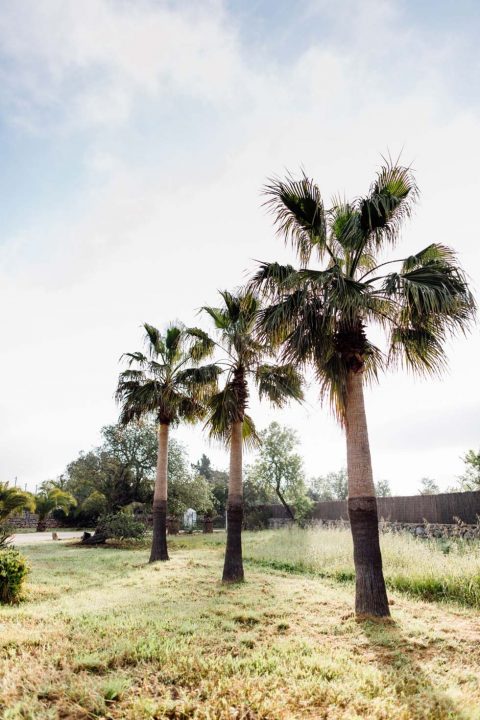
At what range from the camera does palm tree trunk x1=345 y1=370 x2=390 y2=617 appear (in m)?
6.64

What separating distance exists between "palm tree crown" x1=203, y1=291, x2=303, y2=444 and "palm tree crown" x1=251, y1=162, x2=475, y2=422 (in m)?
2.47

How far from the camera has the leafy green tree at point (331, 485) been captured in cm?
6294

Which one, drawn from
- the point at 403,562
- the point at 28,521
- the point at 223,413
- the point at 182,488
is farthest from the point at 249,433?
the point at 28,521

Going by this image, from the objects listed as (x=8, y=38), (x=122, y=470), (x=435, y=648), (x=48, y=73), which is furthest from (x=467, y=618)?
(x=122, y=470)

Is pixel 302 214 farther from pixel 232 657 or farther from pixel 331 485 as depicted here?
pixel 331 485

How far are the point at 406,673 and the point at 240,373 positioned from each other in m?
7.14

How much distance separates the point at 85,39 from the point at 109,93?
0.84 metres

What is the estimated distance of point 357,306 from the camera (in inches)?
270

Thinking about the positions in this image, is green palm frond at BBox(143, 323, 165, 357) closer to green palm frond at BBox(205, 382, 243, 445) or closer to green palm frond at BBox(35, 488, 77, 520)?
green palm frond at BBox(205, 382, 243, 445)

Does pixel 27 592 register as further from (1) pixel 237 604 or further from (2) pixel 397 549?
(2) pixel 397 549

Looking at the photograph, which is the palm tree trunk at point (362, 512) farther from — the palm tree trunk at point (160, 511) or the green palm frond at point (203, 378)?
the palm tree trunk at point (160, 511)

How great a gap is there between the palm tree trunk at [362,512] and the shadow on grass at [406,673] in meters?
0.39

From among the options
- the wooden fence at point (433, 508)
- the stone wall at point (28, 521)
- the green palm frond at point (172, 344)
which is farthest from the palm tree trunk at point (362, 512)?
the stone wall at point (28, 521)

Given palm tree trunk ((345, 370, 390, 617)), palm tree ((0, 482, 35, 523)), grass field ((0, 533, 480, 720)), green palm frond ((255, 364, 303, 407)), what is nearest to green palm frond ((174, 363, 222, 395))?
green palm frond ((255, 364, 303, 407))
